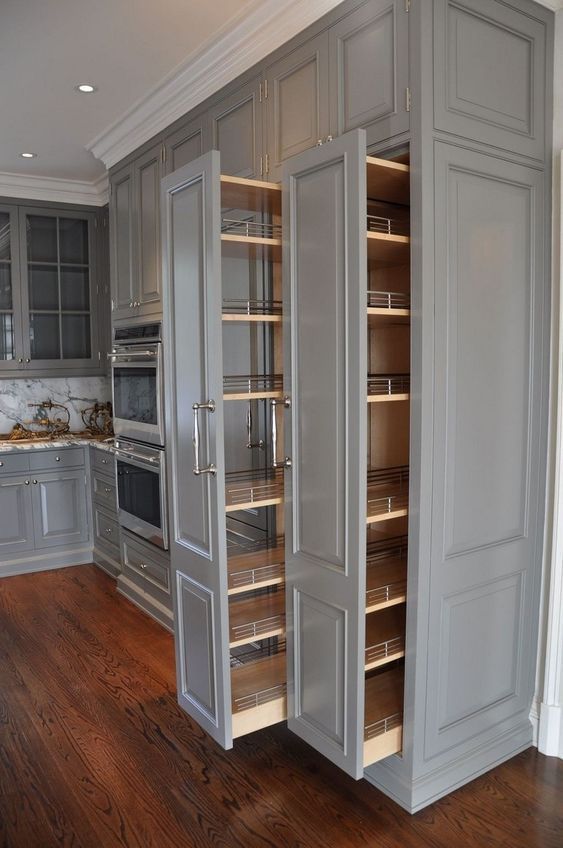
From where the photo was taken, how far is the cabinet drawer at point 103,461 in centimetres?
435

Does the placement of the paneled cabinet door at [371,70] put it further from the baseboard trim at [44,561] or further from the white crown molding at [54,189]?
the baseboard trim at [44,561]

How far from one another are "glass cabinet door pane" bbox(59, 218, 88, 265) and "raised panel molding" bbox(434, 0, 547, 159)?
347 centimetres

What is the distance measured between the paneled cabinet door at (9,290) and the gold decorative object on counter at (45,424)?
48cm

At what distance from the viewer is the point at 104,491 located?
453 cm

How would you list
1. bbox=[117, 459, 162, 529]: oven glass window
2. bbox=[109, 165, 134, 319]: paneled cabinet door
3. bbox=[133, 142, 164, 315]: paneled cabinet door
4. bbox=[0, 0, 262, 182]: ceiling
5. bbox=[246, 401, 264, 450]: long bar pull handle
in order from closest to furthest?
bbox=[0, 0, 262, 182]: ceiling
bbox=[246, 401, 264, 450]: long bar pull handle
bbox=[133, 142, 164, 315]: paneled cabinet door
bbox=[117, 459, 162, 529]: oven glass window
bbox=[109, 165, 134, 319]: paneled cabinet door

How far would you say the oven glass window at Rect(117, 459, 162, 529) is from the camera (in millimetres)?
3549

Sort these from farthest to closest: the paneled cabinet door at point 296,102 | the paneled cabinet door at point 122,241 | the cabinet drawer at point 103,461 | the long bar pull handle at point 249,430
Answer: the cabinet drawer at point 103,461
the paneled cabinet door at point 122,241
the long bar pull handle at point 249,430
the paneled cabinet door at point 296,102

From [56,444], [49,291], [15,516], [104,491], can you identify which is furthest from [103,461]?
[49,291]

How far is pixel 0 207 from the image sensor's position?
455 cm

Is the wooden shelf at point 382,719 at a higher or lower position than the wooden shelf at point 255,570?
lower

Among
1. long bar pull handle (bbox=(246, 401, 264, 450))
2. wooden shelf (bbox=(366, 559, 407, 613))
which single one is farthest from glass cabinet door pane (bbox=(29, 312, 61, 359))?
wooden shelf (bbox=(366, 559, 407, 613))

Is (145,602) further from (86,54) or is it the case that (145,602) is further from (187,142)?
(86,54)

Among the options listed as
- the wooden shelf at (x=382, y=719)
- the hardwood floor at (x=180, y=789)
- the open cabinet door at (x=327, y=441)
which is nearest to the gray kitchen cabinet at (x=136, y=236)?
the open cabinet door at (x=327, y=441)

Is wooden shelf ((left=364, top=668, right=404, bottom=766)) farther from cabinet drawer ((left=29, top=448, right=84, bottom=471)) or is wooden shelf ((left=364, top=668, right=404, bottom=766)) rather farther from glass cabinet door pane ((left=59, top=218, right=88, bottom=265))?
glass cabinet door pane ((left=59, top=218, right=88, bottom=265))
